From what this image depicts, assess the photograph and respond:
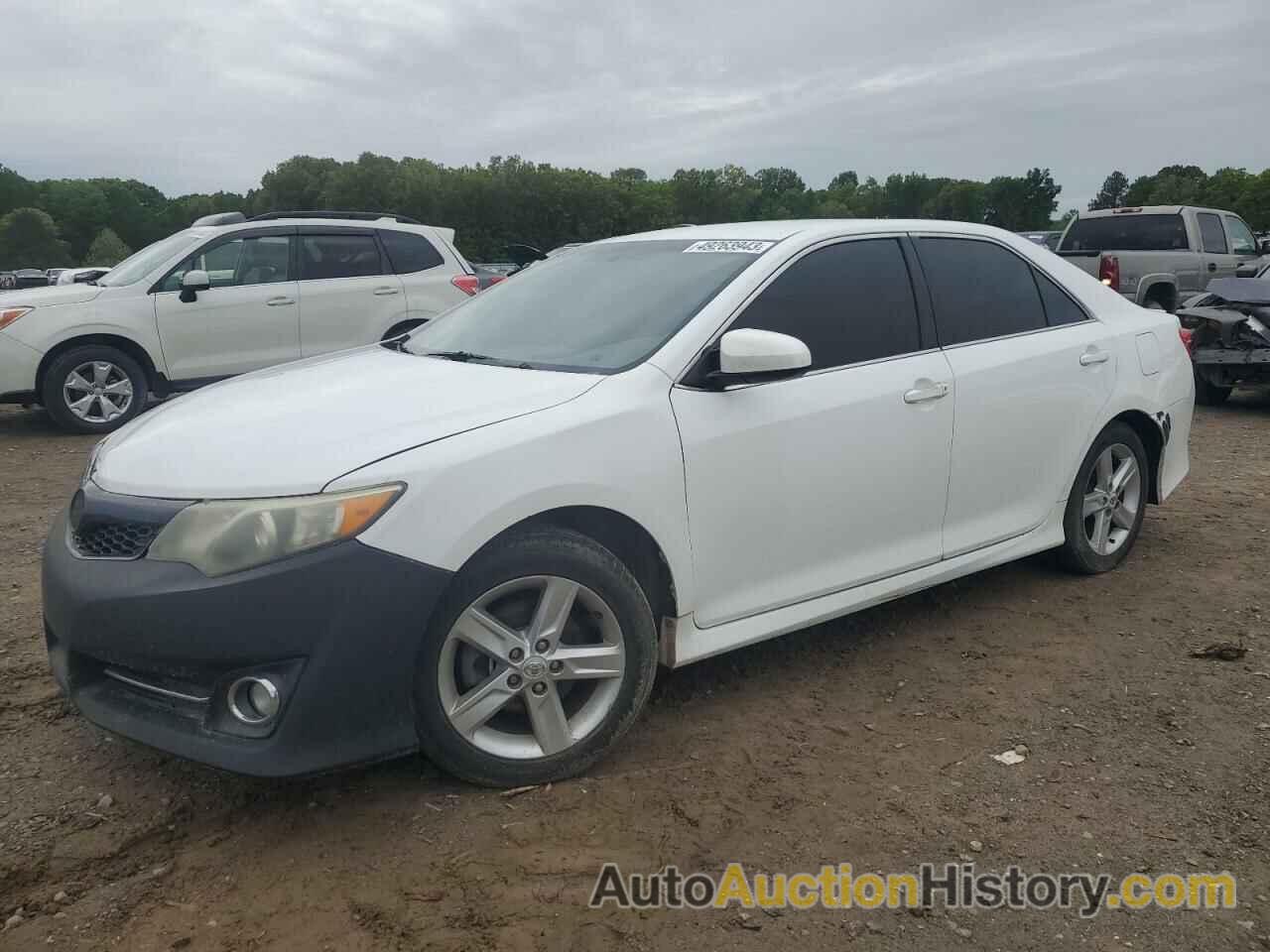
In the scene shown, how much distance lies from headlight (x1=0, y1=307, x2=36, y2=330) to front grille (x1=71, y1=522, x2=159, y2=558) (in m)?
7.12

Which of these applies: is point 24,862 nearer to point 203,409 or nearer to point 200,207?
point 203,409

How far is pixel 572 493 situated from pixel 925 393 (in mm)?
1543

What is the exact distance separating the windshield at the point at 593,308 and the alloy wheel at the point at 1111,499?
6.63ft

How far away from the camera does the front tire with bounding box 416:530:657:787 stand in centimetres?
287

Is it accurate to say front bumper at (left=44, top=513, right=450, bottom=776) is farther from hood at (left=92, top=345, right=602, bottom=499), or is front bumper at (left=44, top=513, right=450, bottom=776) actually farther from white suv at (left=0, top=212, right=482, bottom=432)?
white suv at (left=0, top=212, right=482, bottom=432)

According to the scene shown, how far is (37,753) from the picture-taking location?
3.33 meters

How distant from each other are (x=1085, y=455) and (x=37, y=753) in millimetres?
4034

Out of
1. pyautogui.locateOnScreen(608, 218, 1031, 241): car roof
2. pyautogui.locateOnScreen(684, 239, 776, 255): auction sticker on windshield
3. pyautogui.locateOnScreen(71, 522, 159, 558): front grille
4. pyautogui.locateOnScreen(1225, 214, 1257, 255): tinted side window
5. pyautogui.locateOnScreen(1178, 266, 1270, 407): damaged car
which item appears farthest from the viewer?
pyautogui.locateOnScreen(1225, 214, 1257, 255): tinted side window

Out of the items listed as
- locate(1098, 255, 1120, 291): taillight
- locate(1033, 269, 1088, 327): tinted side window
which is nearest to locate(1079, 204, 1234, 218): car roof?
locate(1098, 255, 1120, 291): taillight

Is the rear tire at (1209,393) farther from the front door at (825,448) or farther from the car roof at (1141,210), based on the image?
the front door at (825,448)

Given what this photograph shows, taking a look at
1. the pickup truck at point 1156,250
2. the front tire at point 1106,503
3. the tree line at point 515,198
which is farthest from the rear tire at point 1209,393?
the tree line at point 515,198

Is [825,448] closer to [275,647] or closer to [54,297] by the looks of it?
[275,647]

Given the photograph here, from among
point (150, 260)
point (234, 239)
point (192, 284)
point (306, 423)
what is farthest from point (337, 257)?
point (306, 423)

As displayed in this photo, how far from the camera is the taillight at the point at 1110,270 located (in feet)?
45.3
